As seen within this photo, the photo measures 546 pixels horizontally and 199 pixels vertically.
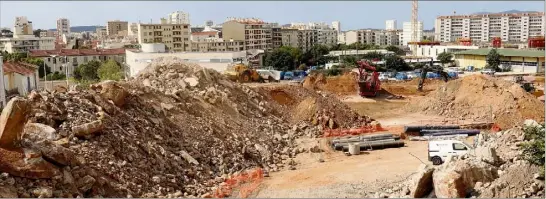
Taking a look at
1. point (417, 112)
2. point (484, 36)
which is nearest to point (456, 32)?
point (484, 36)

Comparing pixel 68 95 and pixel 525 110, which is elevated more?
pixel 68 95

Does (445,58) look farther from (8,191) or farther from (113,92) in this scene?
(8,191)

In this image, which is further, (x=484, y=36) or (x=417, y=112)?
(x=484, y=36)

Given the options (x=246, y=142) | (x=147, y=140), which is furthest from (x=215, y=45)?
(x=147, y=140)

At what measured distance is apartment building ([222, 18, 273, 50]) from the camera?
85375mm

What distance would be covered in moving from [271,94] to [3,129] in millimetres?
18215

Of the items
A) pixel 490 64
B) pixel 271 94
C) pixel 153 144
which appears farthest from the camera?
pixel 490 64

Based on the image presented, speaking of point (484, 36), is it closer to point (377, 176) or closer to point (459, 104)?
point (459, 104)

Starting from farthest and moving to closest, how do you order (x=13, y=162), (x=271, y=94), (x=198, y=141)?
(x=271, y=94)
(x=198, y=141)
(x=13, y=162)

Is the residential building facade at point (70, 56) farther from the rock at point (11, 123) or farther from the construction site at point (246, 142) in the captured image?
the rock at point (11, 123)

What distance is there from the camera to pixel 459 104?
29625mm

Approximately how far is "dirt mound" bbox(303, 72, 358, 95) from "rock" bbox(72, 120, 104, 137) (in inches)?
944

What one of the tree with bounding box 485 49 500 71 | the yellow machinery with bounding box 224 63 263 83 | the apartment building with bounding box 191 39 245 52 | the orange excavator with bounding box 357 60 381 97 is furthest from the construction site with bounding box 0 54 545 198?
the apartment building with bounding box 191 39 245 52

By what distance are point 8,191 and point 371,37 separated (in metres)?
122
